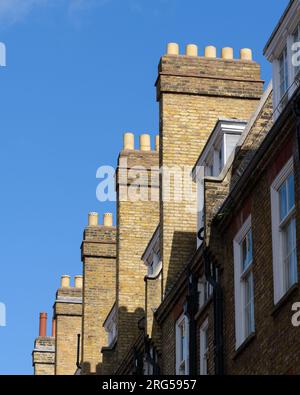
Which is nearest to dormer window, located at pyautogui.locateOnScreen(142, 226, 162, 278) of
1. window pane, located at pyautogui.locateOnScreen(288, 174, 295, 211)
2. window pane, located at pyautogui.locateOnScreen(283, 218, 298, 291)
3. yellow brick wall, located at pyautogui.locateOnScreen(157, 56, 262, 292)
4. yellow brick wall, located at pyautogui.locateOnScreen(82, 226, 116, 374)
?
yellow brick wall, located at pyautogui.locateOnScreen(157, 56, 262, 292)

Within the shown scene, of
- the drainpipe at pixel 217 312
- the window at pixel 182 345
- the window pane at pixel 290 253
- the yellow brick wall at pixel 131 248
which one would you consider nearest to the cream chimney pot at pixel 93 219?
the yellow brick wall at pixel 131 248

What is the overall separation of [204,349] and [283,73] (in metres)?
6.81

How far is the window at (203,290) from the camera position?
34025 mm

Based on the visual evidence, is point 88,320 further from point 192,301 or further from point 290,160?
point 290,160

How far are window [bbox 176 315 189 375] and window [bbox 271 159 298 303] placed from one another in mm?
7851

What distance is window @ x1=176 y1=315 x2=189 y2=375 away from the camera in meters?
36.0

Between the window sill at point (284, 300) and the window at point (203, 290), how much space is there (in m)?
5.99

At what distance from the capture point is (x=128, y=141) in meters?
49.4

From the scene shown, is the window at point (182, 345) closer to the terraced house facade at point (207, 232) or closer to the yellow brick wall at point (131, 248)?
the terraced house facade at point (207, 232)

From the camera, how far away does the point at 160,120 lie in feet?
136

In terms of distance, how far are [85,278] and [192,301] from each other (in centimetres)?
1957

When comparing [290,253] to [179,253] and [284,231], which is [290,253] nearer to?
[284,231]
